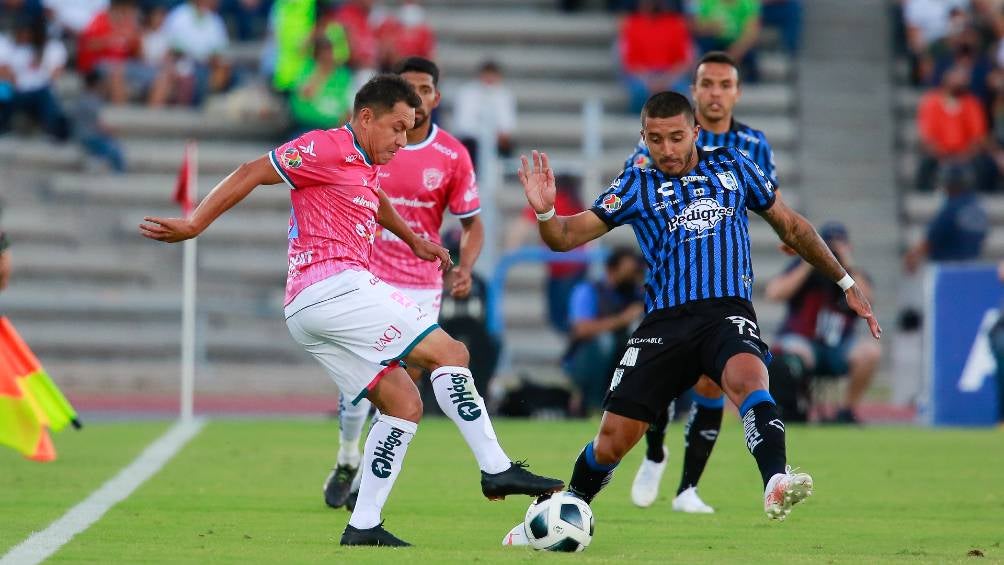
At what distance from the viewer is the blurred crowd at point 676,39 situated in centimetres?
2255

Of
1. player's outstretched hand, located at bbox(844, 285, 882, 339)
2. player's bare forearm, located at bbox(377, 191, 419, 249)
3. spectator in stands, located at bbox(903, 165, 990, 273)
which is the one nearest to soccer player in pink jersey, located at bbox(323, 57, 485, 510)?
player's bare forearm, located at bbox(377, 191, 419, 249)

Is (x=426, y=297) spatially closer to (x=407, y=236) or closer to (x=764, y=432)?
(x=407, y=236)

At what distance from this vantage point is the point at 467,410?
24.2 feet

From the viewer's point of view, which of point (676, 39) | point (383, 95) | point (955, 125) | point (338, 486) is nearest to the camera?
point (383, 95)

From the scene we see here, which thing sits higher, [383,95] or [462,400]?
[383,95]

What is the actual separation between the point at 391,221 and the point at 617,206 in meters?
1.14

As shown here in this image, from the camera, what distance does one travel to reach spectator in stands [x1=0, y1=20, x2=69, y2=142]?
20797mm

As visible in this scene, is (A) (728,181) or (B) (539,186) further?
(A) (728,181)

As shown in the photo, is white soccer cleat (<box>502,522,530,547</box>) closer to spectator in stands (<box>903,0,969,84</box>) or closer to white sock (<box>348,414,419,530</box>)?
white sock (<box>348,414,419,530</box>)

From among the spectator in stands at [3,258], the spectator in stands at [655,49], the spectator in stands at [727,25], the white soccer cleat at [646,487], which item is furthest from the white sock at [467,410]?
the spectator in stands at [727,25]

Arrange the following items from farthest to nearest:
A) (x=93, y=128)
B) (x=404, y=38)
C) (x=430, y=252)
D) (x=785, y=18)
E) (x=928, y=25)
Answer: (x=785, y=18) < (x=928, y=25) < (x=93, y=128) < (x=404, y=38) < (x=430, y=252)

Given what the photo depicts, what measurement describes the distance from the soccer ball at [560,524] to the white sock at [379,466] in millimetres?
636

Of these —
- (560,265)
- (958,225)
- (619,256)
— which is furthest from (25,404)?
(958,225)

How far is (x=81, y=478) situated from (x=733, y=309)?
186 inches
